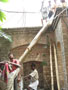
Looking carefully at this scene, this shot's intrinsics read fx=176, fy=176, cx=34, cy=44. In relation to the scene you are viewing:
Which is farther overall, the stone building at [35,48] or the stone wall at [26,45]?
the stone wall at [26,45]

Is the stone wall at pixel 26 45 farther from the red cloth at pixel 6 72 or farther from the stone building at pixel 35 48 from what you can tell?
the red cloth at pixel 6 72

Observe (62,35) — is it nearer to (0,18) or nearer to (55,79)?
(55,79)

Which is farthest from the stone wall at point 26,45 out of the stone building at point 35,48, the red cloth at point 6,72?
the red cloth at point 6,72

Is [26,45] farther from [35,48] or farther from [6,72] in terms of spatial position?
[6,72]

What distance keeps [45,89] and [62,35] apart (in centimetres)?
325

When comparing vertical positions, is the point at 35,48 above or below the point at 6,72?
above

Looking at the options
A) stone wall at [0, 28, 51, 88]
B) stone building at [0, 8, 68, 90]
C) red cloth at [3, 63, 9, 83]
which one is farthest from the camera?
stone wall at [0, 28, 51, 88]

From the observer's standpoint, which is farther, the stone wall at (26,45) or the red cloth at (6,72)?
the stone wall at (26,45)

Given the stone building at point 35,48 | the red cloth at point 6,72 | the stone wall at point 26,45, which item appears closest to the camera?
the red cloth at point 6,72

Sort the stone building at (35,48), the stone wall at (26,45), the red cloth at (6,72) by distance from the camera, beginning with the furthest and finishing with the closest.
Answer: the stone wall at (26,45)
the stone building at (35,48)
the red cloth at (6,72)

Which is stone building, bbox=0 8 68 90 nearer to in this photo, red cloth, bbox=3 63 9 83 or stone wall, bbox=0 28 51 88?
stone wall, bbox=0 28 51 88

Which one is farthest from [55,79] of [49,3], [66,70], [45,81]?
[49,3]

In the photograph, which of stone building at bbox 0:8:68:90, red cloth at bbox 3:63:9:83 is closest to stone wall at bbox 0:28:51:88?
stone building at bbox 0:8:68:90

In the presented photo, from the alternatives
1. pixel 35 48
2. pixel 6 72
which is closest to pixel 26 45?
pixel 35 48
